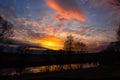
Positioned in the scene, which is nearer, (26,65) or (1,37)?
(26,65)

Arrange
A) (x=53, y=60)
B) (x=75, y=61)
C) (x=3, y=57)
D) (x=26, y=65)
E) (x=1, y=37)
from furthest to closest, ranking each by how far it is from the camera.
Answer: (x=1, y=37) → (x=75, y=61) → (x=53, y=60) → (x=26, y=65) → (x=3, y=57)

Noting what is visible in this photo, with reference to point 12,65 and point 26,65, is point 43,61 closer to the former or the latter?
point 26,65

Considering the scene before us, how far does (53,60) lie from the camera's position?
4547 millimetres

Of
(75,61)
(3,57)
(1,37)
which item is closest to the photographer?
(3,57)

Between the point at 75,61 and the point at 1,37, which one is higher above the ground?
the point at 1,37

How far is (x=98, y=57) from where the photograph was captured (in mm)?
5430

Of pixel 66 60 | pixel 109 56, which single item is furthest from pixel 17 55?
pixel 109 56

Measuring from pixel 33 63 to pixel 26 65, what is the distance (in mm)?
174

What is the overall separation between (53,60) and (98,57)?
64.1 inches

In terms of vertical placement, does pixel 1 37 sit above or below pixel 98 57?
above

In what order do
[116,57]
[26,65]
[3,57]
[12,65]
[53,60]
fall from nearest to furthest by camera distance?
1. [3,57]
2. [12,65]
3. [26,65]
4. [53,60]
5. [116,57]

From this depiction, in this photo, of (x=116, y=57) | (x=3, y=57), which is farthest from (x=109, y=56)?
(x=3, y=57)

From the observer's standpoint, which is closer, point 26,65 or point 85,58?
point 26,65

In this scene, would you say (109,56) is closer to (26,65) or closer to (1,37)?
(26,65)
